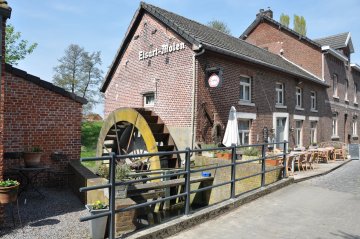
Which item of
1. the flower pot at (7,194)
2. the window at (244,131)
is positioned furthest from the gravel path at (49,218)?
the window at (244,131)

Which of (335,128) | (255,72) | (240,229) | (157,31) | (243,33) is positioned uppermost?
(243,33)

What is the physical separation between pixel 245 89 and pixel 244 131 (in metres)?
1.71

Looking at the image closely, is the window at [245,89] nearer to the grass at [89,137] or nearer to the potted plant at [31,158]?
the potted plant at [31,158]

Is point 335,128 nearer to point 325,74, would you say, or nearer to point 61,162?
point 325,74

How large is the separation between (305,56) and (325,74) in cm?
159

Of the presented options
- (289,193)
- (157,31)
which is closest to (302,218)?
(289,193)

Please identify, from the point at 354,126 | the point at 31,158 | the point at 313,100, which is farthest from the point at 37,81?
the point at 354,126

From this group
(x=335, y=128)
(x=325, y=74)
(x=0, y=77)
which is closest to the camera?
(x=0, y=77)

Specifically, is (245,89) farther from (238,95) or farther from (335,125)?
(335,125)

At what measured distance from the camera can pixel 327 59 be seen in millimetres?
19766

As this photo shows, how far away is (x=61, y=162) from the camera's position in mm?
8266

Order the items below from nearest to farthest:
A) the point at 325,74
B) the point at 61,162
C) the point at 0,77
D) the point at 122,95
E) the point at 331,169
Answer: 1. the point at 0,77
2. the point at 61,162
3. the point at 331,169
4. the point at 122,95
5. the point at 325,74

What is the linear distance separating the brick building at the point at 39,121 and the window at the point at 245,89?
22.0ft

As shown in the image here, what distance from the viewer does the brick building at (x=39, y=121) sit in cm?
751
